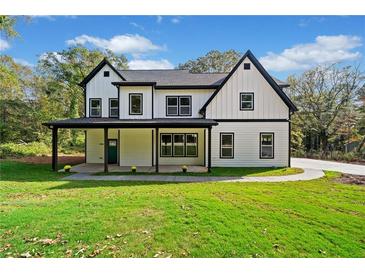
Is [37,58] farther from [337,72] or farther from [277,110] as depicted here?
[337,72]

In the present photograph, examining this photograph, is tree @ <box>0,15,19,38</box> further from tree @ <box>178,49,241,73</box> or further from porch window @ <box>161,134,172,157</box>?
tree @ <box>178,49,241,73</box>

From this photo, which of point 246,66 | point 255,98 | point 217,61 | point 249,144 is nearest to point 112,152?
point 249,144

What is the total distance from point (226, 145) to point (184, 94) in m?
4.74

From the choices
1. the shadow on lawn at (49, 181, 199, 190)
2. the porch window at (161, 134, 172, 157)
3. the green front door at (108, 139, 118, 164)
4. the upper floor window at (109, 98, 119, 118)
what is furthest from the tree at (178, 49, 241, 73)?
the shadow on lawn at (49, 181, 199, 190)

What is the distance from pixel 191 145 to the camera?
58.2 ft

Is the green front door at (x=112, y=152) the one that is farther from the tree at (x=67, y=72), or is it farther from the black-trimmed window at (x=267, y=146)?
the tree at (x=67, y=72)

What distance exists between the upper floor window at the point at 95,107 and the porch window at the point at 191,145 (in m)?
6.88

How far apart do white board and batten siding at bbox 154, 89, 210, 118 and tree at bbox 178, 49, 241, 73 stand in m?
20.2

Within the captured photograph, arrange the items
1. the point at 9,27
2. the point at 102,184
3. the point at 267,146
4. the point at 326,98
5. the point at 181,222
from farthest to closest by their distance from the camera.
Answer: the point at 326,98, the point at 267,146, the point at 9,27, the point at 102,184, the point at 181,222

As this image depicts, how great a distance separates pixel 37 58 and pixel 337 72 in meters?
36.1

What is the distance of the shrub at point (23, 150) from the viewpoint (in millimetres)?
21625

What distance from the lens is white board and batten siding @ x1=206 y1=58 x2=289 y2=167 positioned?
1619 centimetres

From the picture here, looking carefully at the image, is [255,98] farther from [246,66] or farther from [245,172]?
[245,172]
